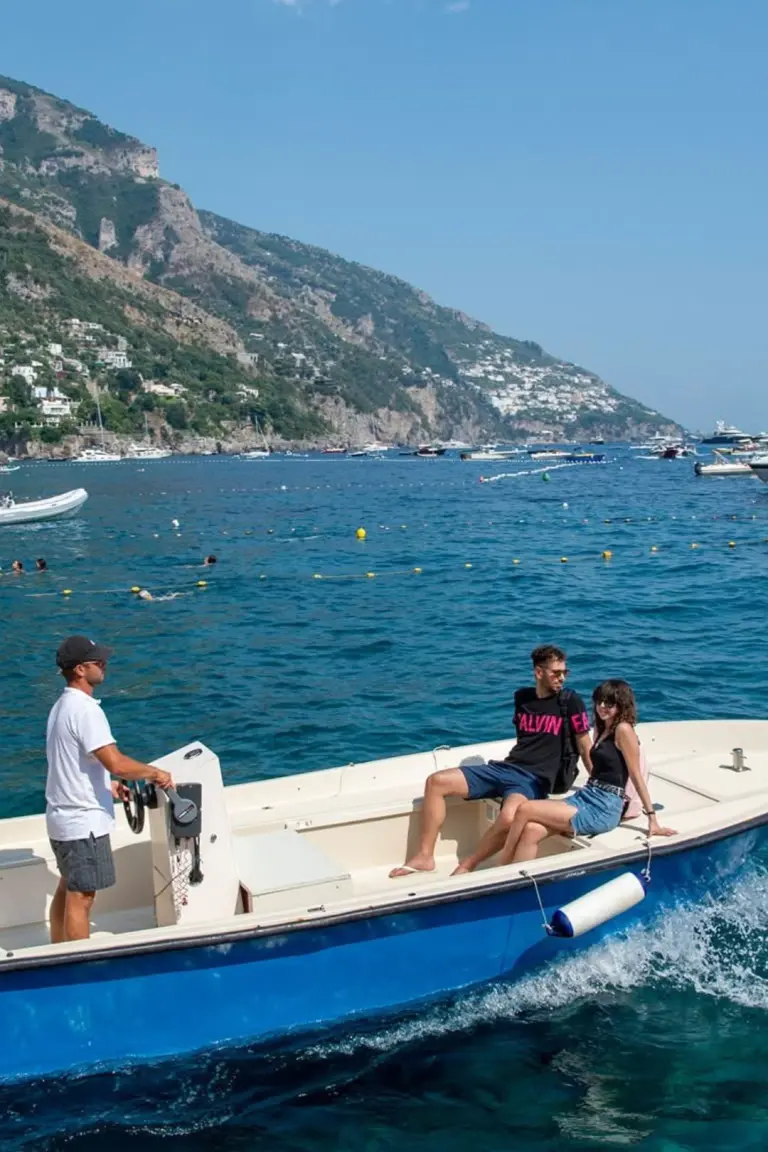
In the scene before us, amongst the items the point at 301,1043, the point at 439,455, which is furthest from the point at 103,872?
the point at 439,455

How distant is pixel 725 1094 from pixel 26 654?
16634 millimetres

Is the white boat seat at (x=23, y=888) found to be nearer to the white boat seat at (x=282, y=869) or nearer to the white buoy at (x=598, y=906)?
the white boat seat at (x=282, y=869)

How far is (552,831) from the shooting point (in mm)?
8008

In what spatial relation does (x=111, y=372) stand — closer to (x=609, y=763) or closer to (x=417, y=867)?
(x=417, y=867)

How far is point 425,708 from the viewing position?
52.7 feet

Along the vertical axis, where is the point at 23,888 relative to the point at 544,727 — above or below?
below

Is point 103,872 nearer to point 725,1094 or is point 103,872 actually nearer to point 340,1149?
point 340,1149

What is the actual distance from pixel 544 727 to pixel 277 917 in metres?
2.67

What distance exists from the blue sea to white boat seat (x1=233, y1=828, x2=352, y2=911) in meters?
0.93

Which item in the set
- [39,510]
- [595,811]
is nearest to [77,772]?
[595,811]

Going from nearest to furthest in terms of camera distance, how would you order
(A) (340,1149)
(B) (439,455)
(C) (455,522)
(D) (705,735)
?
(A) (340,1149), (D) (705,735), (C) (455,522), (B) (439,455)

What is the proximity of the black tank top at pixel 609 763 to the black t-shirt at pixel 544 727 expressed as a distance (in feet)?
1.16

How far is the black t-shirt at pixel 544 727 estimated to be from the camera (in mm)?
8414

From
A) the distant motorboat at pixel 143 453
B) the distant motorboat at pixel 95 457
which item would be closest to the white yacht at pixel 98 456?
the distant motorboat at pixel 95 457
